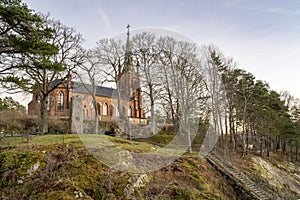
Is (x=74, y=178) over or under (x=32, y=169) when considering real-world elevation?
under

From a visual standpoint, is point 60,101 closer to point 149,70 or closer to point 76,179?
point 149,70

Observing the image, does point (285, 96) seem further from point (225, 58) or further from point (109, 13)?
point (109, 13)

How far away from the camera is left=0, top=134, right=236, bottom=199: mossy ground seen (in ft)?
25.4

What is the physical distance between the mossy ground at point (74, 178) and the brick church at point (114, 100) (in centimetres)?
820

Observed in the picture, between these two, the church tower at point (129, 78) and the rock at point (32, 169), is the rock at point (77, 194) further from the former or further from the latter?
the church tower at point (129, 78)

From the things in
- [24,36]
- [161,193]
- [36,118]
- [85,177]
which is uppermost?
[24,36]

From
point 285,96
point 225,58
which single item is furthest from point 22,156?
point 285,96

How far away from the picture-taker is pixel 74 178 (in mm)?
8484

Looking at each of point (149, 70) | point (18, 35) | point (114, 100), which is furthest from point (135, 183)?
point (114, 100)

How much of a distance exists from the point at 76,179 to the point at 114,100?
19.7 meters

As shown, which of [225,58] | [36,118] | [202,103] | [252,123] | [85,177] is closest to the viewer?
[85,177]

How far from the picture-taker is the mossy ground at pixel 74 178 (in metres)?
7.75

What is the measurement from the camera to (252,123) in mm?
24375

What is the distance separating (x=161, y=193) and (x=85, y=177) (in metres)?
2.90
